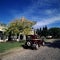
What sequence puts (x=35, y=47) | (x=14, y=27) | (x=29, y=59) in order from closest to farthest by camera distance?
(x=29, y=59) → (x=35, y=47) → (x=14, y=27)

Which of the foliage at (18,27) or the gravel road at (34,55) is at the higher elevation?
the foliage at (18,27)

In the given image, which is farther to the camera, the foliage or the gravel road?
the foliage

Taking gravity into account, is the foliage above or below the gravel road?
above

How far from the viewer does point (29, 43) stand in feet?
68.3

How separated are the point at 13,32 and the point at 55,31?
2328 inches

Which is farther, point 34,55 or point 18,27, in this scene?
point 18,27

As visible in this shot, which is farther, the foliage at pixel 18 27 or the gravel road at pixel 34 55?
the foliage at pixel 18 27

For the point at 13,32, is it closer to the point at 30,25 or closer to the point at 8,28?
the point at 8,28

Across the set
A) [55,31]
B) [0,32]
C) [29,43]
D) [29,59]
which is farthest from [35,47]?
[55,31]

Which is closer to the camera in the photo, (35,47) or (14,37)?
(35,47)

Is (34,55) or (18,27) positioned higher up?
(18,27)

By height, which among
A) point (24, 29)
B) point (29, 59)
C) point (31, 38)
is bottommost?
point (29, 59)

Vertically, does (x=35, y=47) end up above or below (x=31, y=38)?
below

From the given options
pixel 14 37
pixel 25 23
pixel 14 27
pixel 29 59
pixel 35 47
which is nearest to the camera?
pixel 29 59
